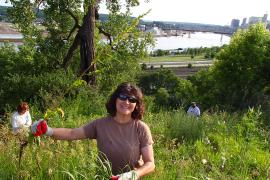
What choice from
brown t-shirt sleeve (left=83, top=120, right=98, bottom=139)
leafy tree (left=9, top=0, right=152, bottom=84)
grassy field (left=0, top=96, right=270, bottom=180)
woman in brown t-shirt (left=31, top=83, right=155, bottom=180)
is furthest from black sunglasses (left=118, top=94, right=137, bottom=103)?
leafy tree (left=9, top=0, right=152, bottom=84)

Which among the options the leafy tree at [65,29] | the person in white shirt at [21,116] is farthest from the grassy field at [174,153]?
the leafy tree at [65,29]

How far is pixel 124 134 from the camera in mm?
3453

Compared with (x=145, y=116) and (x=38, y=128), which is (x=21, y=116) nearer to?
(x=145, y=116)

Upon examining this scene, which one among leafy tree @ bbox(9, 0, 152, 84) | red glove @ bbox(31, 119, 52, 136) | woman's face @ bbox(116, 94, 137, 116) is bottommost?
leafy tree @ bbox(9, 0, 152, 84)

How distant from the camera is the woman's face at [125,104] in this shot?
3434 mm

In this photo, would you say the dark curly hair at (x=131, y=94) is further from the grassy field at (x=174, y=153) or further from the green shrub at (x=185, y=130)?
the green shrub at (x=185, y=130)

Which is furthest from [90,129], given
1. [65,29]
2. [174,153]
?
[65,29]

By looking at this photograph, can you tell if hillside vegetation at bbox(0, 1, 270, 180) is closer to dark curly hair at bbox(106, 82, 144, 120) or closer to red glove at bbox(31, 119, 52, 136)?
red glove at bbox(31, 119, 52, 136)

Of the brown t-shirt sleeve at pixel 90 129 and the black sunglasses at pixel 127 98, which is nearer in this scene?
the black sunglasses at pixel 127 98

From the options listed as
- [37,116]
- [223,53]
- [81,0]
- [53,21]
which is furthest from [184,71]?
[37,116]

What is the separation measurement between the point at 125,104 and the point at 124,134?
25 cm

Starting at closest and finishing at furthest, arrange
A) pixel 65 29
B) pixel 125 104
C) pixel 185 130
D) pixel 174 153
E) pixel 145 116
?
pixel 125 104, pixel 174 153, pixel 185 130, pixel 145 116, pixel 65 29

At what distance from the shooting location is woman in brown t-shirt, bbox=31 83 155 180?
3.40 metres

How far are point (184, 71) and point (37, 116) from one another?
8502 centimetres
